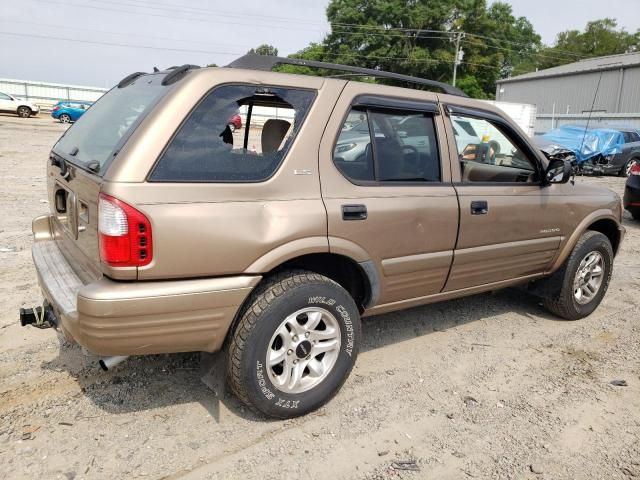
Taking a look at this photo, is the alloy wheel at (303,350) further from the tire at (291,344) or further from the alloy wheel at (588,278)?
the alloy wheel at (588,278)

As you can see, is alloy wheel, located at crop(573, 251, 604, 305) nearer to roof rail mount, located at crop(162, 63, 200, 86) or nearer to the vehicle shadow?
the vehicle shadow

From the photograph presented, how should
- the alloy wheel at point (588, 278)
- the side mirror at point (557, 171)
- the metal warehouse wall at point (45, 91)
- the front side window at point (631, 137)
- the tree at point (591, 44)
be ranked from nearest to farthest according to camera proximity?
the side mirror at point (557, 171)
the alloy wheel at point (588, 278)
the front side window at point (631, 137)
the metal warehouse wall at point (45, 91)
the tree at point (591, 44)

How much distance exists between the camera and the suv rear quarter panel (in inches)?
96.0

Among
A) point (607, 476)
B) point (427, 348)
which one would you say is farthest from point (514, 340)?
point (607, 476)

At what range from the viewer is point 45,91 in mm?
38406

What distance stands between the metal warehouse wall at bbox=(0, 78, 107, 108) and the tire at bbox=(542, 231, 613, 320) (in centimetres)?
3974

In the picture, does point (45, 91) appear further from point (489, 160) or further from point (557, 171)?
point (557, 171)

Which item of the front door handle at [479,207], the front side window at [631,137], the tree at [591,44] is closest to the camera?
the front door handle at [479,207]

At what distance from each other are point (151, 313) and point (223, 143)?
2.98 feet

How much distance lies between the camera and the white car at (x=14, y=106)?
92.3ft

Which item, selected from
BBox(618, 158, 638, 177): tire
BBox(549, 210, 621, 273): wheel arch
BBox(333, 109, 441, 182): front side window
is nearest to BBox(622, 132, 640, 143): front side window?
BBox(618, 158, 638, 177): tire

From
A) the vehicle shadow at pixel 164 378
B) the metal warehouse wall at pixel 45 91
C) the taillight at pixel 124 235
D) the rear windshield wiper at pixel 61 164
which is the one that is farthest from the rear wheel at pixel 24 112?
the taillight at pixel 124 235

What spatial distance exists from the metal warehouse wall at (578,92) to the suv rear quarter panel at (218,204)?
3760cm

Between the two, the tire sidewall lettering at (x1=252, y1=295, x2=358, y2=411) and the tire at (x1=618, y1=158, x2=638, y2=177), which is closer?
the tire sidewall lettering at (x1=252, y1=295, x2=358, y2=411)
